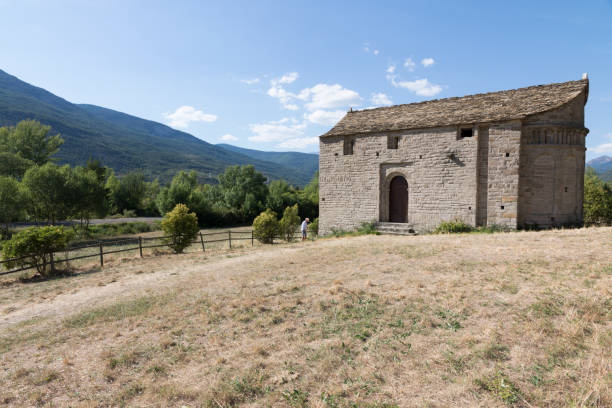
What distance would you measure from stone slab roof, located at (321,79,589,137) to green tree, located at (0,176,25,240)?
2754 cm

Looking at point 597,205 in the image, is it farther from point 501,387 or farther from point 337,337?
point 337,337

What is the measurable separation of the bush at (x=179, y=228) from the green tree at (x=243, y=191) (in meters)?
32.3

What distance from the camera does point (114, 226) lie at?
3722cm

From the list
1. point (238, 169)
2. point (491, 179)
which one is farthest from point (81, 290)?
point (238, 169)

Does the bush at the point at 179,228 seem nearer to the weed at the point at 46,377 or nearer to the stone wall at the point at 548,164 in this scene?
the weed at the point at 46,377

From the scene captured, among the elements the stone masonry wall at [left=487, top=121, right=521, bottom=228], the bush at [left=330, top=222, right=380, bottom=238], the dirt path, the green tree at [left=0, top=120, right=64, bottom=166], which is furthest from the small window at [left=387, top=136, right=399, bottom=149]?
the green tree at [left=0, top=120, right=64, bottom=166]

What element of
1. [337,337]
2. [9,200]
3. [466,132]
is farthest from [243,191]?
[337,337]

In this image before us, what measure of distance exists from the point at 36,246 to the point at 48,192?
2111 cm

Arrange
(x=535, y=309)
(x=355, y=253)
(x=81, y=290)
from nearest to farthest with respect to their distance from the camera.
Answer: (x=535, y=309), (x=81, y=290), (x=355, y=253)

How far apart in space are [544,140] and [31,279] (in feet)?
74.7

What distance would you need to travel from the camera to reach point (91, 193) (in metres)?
32.0

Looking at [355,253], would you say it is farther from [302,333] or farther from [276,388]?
[276,388]

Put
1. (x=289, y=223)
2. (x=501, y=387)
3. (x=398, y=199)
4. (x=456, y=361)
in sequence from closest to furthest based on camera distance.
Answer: (x=501, y=387) < (x=456, y=361) < (x=398, y=199) < (x=289, y=223)

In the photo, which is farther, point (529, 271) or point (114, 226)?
point (114, 226)
